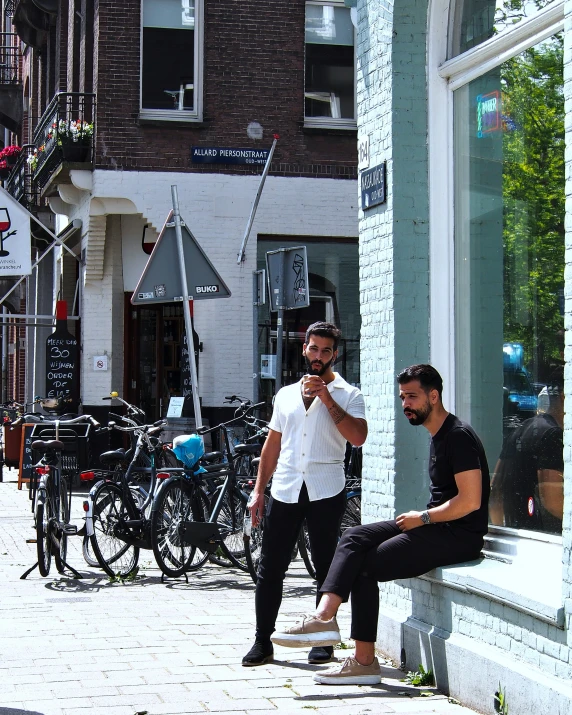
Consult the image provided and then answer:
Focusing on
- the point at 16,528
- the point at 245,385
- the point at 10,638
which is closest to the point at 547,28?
the point at 10,638

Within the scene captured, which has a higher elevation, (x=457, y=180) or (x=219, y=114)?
(x=219, y=114)

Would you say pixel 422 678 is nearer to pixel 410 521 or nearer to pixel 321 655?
pixel 321 655

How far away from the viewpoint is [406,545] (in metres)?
5.87

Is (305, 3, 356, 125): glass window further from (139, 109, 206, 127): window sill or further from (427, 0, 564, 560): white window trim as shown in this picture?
(427, 0, 564, 560): white window trim

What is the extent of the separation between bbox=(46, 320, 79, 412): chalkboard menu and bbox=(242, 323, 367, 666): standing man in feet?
41.3

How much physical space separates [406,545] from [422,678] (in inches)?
29.6

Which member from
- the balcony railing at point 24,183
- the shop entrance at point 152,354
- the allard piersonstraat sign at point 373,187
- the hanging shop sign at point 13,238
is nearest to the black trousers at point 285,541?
the allard piersonstraat sign at point 373,187

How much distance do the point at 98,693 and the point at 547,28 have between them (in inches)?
155

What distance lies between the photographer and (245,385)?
1752 centimetres

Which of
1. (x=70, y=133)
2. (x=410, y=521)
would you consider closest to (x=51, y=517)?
(x=410, y=521)

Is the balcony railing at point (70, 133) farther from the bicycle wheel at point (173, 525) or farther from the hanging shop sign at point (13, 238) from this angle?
the bicycle wheel at point (173, 525)

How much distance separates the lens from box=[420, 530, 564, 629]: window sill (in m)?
5.09

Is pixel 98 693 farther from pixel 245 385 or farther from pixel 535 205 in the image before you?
pixel 245 385

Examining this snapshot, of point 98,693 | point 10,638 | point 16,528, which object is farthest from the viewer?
point 16,528
